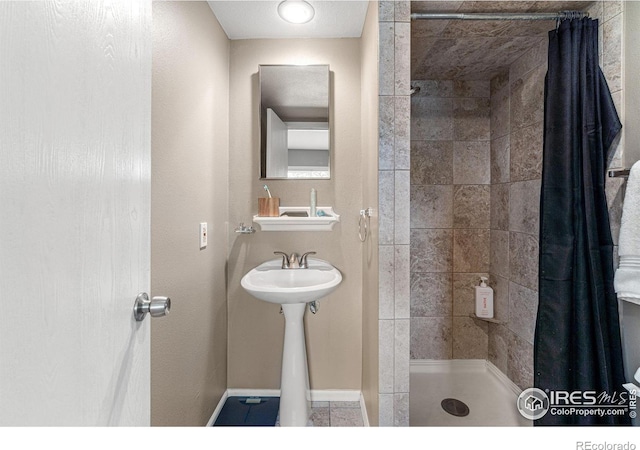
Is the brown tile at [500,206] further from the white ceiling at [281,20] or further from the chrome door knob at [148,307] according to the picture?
the chrome door knob at [148,307]

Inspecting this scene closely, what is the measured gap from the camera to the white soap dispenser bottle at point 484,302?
210 cm

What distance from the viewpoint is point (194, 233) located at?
55.2 inches

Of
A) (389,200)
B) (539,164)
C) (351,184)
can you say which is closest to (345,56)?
(351,184)

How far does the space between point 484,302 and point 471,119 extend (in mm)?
1313

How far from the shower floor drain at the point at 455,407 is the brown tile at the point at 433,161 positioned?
1462 millimetres

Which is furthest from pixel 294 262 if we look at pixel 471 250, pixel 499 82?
pixel 499 82

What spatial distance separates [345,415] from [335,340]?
16.1 inches

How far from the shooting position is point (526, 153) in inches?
71.6

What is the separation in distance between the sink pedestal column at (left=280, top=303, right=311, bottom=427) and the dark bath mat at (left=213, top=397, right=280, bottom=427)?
131 millimetres

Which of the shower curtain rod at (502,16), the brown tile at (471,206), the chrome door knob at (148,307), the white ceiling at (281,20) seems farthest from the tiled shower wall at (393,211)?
the brown tile at (471,206)

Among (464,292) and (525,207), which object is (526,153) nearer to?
(525,207)

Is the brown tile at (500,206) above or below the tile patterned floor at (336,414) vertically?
above
